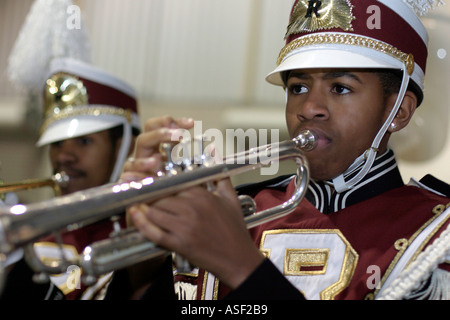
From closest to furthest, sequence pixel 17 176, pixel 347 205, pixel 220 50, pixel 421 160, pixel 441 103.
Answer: pixel 347 205 < pixel 441 103 < pixel 421 160 < pixel 220 50 < pixel 17 176

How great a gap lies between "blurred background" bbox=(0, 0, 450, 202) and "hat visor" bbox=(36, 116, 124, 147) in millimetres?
803

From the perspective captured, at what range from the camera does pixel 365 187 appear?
1.39 m

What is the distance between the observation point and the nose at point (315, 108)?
4.33 ft

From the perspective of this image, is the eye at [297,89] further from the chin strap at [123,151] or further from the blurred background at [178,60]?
the blurred background at [178,60]

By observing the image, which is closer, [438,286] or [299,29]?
[438,286]

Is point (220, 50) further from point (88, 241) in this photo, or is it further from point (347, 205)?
point (347, 205)

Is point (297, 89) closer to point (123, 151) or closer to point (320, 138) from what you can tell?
point (320, 138)

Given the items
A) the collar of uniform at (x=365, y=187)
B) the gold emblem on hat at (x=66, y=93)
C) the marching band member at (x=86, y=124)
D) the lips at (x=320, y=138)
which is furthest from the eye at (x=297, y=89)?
the gold emblem on hat at (x=66, y=93)

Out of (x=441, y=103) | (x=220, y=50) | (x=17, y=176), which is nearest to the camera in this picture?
(x=441, y=103)

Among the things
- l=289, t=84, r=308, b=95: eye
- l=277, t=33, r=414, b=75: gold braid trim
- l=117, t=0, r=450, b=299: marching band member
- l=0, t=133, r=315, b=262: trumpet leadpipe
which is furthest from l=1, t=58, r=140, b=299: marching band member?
l=0, t=133, r=315, b=262: trumpet leadpipe

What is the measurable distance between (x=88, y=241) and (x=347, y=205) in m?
1.05

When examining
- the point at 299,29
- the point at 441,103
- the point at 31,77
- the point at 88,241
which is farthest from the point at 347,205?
the point at 31,77

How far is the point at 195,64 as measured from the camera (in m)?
3.54

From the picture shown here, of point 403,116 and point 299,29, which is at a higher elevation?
point 299,29
